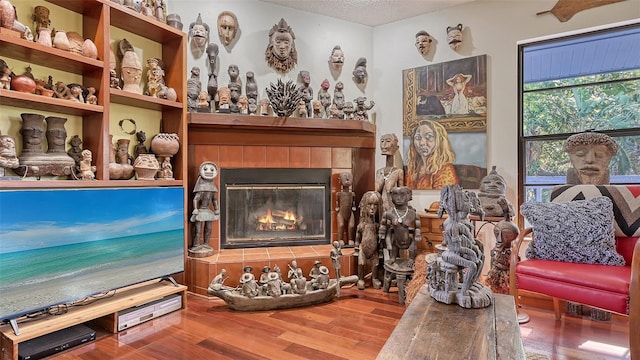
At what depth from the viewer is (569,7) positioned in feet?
10.2

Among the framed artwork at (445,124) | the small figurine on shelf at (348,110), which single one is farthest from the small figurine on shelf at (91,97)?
the framed artwork at (445,124)

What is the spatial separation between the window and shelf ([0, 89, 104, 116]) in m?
3.61

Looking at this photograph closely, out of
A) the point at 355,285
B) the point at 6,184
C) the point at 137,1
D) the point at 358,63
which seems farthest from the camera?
the point at 358,63

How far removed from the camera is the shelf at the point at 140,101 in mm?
2557

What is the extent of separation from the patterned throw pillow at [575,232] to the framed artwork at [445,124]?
4.17ft

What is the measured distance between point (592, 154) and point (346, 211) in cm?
206

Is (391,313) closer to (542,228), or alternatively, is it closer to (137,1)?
(542,228)

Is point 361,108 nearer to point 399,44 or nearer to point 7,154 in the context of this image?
point 399,44

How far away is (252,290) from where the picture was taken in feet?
8.57

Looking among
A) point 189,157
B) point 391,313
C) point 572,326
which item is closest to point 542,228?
point 572,326

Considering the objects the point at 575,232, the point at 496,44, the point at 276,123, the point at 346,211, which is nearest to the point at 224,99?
the point at 276,123

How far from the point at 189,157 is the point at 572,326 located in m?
3.25

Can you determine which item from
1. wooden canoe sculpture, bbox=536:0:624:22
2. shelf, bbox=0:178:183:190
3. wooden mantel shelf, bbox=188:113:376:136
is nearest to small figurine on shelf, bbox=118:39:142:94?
wooden mantel shelf, bbox=188:113:376:136

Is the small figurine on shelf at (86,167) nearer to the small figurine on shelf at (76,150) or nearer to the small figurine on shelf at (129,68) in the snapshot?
the small figurine on shelf at (76,150)
